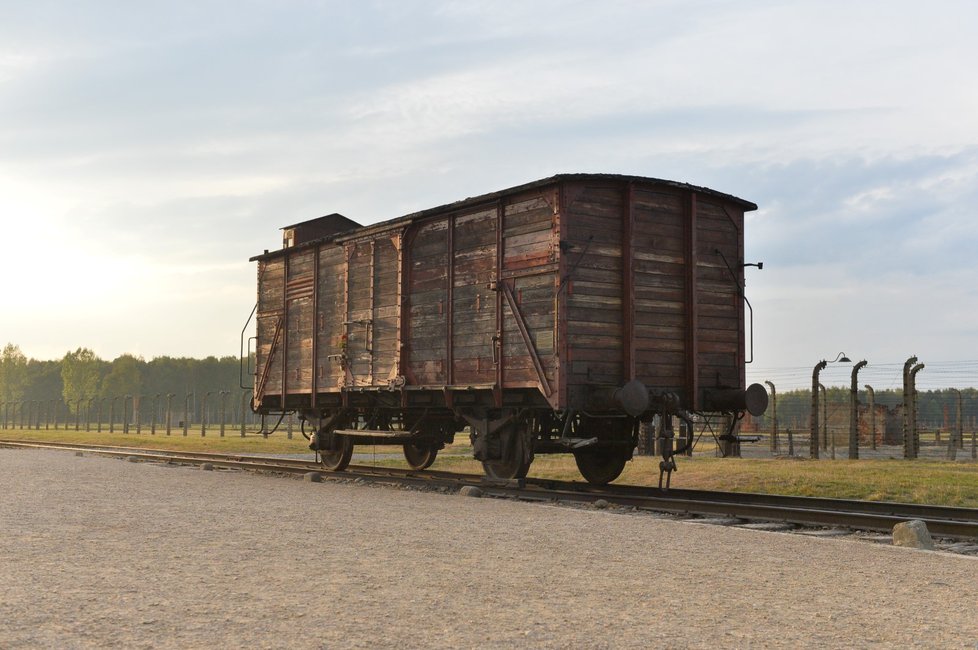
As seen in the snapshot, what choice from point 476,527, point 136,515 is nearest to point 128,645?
point 476,527

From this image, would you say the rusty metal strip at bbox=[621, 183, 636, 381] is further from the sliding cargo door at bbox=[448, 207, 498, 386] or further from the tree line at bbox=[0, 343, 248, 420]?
the tree line at bbox=[0, 343, 248, 420]

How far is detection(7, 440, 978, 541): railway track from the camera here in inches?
398

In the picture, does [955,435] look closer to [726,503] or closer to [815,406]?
[815,406]

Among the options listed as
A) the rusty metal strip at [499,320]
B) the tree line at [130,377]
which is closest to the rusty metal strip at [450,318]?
the rusty metal strip at [499,320]

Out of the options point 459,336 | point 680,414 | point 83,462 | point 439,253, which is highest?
point 439,253

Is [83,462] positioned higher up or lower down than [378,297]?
lower down

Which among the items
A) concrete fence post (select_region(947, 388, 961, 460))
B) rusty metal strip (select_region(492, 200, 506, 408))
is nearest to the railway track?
rusty metal strip (select_region(492, 200, 506, 408))

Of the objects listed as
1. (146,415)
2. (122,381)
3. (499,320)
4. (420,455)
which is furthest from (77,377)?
(499,320)

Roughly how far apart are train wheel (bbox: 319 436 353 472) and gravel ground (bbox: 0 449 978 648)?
6.71 meters

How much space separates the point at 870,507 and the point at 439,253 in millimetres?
7247

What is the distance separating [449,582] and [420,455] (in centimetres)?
1171

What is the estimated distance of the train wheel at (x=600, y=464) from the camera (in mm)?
15164

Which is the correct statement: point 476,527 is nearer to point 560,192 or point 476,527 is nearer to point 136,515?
point 136,515

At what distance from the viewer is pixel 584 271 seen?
43.2 ft
